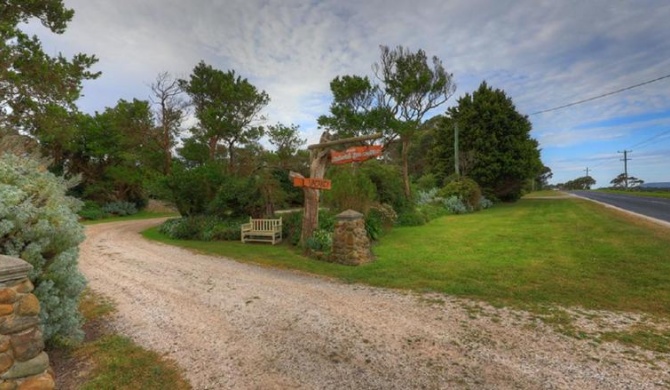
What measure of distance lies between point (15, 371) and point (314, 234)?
7.58 m

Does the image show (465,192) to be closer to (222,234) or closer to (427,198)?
(427,198)

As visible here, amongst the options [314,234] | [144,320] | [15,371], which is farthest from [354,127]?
[15,371]

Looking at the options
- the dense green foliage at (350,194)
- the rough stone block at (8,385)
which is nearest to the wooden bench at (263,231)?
the dense green foliage at (350,194)

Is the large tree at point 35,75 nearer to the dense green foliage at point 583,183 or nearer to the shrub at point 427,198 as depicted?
the shrub at point 427,198

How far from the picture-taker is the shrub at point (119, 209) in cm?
2521

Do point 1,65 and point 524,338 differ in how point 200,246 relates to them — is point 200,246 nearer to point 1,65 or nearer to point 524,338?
point 1,65

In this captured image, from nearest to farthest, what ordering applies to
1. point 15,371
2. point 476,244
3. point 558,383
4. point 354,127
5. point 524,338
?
1. point 15,371
2. point 558,383
3. point 524,338
4. point 476,244
5. point 354,127

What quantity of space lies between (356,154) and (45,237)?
728 cm

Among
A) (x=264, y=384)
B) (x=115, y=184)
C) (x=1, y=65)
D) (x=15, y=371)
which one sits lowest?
(x=264, y=384)

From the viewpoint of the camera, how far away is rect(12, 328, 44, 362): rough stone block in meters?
2.65

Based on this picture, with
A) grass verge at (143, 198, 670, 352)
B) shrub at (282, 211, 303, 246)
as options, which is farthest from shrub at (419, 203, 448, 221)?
shrub at (282, 211, 303, 246)

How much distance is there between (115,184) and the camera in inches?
1072

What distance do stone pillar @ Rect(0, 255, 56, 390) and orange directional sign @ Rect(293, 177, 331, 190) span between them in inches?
268

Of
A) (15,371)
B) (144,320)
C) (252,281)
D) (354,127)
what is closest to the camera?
(15,371)
